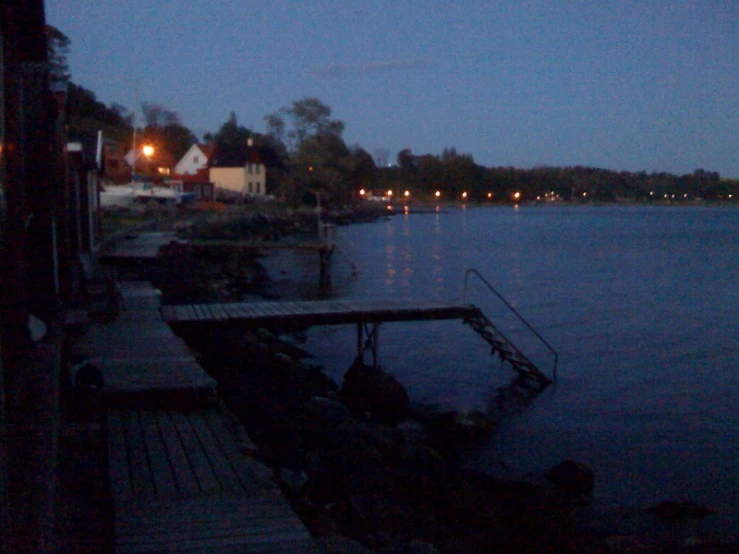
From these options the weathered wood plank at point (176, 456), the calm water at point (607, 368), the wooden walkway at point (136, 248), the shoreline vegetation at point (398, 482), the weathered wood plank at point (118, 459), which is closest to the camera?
the weathered wood plank at point (118, 459)

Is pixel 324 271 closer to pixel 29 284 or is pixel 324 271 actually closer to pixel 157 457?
pixel 29 284

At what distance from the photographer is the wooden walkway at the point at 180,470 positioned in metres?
5.00

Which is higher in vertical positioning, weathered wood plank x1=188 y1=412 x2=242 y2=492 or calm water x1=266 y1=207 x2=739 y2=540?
weathered wood plank x1=188 y1=412 x2=242 y2=492

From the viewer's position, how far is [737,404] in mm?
16484

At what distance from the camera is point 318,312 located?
1509 centimetres

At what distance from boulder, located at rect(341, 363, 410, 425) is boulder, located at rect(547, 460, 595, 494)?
139 inches

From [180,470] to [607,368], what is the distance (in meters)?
15.4

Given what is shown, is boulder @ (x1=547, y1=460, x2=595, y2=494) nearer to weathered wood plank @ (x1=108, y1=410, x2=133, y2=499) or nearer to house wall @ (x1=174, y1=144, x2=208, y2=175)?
weathered wood plank @ (x1=108, y1=410, x2=133, y2=499)

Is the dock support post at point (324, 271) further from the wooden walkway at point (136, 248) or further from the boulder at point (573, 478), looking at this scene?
the boulder at point (573, 478)

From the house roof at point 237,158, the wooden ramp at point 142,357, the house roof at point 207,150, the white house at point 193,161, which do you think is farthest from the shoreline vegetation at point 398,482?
the white house at point 193,161

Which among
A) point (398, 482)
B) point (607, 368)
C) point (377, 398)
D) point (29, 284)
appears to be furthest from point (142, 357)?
point (607, 368)

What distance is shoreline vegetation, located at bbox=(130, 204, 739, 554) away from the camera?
7.71 metres

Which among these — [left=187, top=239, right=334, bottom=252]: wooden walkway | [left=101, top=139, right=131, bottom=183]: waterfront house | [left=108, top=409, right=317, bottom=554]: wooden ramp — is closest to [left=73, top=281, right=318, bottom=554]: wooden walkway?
[left=108, top=409, right=317, bottom=554]: wooden ramp

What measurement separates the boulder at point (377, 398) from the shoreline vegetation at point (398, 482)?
0.07 feet
